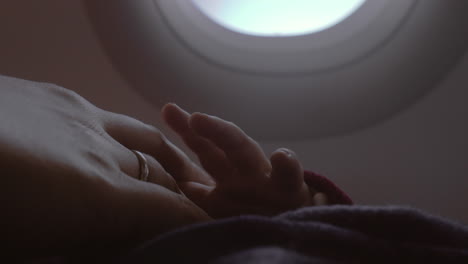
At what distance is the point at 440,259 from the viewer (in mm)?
265

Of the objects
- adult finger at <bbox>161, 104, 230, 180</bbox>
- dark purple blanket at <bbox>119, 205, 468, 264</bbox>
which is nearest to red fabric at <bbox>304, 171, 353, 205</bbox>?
adult finger at <bbox>161, 104, 230, 180</bbox>

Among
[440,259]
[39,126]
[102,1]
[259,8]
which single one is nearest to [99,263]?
[39,126]

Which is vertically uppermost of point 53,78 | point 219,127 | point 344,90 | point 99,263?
point 344,90

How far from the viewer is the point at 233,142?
18.2 inches

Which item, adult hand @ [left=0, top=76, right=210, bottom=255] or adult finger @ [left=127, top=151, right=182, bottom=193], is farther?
adult finger @ [left=127, top=151, right=182, bottom=193]

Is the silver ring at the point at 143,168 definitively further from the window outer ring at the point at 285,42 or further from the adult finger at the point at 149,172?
the window outer ring at the point at 285,42

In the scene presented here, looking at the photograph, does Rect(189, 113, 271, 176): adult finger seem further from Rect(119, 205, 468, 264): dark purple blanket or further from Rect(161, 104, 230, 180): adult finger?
Rect(119, 205, 468, 264): dark purple blanket

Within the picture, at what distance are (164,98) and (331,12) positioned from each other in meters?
0.32

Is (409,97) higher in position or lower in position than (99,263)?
higher

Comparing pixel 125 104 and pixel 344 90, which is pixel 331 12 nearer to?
pixel 344 90

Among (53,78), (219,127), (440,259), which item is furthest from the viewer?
(53,78)

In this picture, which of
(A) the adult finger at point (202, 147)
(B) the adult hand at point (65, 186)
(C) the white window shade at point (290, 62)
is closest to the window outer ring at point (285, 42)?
(C) the white window shade at point (290, 62)

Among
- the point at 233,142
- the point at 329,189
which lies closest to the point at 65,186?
the point at 233,142

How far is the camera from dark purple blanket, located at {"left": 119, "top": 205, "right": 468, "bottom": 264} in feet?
0.84
